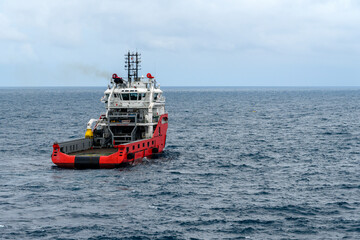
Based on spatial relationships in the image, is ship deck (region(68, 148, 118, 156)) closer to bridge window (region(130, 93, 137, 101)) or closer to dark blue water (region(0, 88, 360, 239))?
dark blue water (region(0, 88, 360, 239))

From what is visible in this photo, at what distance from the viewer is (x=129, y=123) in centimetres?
5566

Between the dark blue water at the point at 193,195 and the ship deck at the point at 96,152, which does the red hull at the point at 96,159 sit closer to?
the dark blue water at the point at 193,195

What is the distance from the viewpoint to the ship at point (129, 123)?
5356 centimetres

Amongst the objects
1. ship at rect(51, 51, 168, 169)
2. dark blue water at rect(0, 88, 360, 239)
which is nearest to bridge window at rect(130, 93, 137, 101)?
ship at rect(51, 51, 168, 169)

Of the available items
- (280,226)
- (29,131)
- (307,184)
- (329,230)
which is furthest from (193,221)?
(29,131)

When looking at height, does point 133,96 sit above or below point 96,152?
above

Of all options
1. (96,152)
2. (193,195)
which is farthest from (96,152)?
(193,195)

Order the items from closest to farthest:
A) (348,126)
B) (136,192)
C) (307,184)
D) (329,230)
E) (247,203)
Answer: (329,230) < (247,203) < (136,192) < (307,184) < (348,126)

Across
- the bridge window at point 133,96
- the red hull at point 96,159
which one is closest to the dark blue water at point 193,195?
the red hull at point 96,159

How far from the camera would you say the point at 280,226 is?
3134 centimetres

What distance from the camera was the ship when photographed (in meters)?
53.6

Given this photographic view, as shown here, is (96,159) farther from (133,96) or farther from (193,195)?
(133,96)

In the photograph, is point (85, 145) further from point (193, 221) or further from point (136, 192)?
point (193, 221)

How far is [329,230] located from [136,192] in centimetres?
1601
